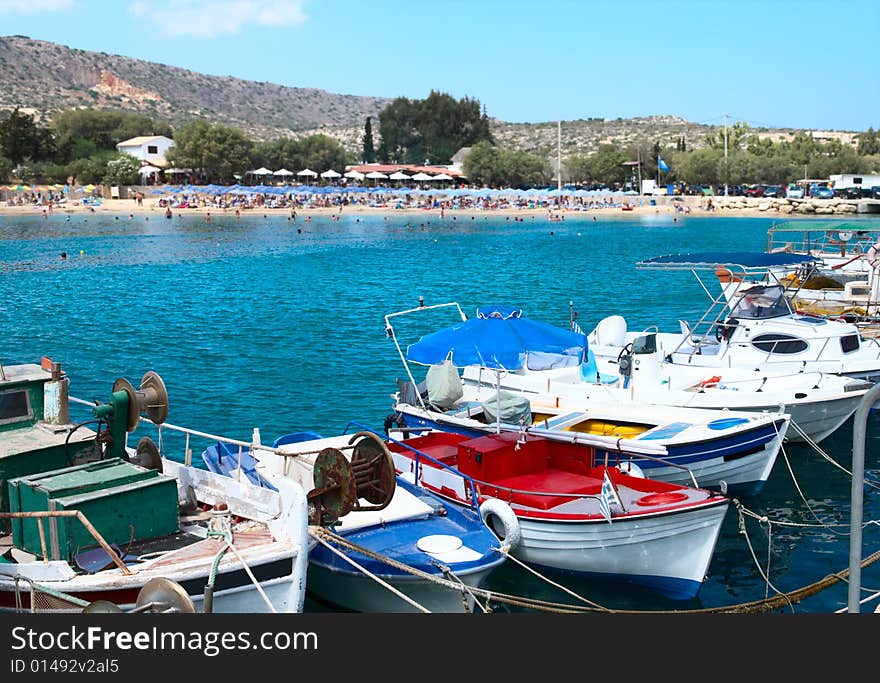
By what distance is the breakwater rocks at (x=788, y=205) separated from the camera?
131 metres

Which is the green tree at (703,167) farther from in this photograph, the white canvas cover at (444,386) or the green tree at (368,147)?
the white canvas cover at (444,386)

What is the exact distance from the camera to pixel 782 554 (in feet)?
53.9

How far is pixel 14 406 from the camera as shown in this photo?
13.6 m

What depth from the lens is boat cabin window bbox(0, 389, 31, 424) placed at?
13516 millimetres

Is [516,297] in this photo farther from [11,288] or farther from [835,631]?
[835,631]

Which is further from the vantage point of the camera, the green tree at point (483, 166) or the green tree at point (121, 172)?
the green tree at point (483, 166)

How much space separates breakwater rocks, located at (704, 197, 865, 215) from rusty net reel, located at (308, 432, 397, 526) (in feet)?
424

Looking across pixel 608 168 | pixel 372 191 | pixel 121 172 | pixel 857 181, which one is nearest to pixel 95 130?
pixel 121 172

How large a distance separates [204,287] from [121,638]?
5213 cm

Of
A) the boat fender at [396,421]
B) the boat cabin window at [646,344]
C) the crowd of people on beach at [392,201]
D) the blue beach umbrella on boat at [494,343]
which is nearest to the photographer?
the blue beach umbrella on boat at [494,343]

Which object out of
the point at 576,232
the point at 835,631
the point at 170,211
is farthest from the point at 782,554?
the point at 170,211

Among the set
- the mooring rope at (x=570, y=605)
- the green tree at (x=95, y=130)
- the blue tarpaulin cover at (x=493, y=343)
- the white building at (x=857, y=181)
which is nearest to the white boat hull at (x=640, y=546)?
the mooring rope at (x=570, y=605)

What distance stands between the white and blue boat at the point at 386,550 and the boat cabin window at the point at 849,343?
12655mm

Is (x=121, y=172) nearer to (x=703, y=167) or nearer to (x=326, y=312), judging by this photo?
(x=703, y=167)
